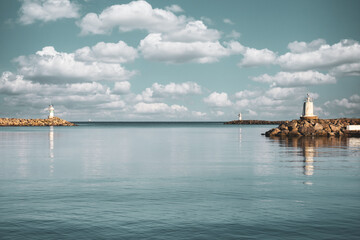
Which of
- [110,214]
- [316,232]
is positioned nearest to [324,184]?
[316,232]

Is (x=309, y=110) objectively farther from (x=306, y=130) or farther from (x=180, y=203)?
(x=180, y=203)

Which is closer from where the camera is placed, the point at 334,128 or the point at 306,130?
the point at 306,130

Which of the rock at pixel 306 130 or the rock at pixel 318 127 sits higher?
the rock at pixel 318 127

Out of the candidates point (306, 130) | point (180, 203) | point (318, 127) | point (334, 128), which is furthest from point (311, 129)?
point (180, 203)

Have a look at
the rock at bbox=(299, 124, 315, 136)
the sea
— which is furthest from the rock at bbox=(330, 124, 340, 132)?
the sea

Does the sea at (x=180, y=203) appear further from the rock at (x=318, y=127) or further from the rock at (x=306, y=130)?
the rock at (x=318, y=127)

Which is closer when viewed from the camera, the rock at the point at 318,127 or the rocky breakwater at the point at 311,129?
the rocky breakwater at the point at 311,129

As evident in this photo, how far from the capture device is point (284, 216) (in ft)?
49.4

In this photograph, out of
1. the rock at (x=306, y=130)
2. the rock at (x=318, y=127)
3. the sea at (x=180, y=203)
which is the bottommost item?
the sea at (x=180, y=203)

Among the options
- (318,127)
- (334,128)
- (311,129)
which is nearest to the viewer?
(311,129)

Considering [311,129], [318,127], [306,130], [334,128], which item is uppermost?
[318,127]

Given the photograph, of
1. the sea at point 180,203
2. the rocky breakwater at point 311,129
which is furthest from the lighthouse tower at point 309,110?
the sea at point 180,203

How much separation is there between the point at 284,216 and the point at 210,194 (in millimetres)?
5470

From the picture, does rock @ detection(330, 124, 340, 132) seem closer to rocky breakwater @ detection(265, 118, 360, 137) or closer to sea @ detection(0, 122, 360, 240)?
rocky breakwater @ detection(265, 118, 360, 137)
